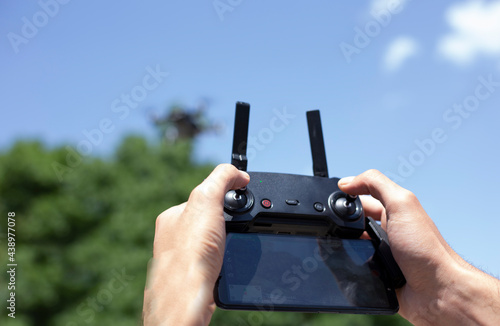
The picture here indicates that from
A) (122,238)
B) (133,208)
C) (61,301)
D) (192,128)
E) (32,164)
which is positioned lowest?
(61,301)

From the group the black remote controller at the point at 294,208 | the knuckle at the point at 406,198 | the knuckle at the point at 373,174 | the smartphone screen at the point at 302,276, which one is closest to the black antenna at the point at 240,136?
the black remote controller at the point at 294,208

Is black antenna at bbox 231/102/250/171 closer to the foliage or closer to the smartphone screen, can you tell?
the smartphone screen

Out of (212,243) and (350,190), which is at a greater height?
(350,190)

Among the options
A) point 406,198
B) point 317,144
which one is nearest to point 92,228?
point 317,144

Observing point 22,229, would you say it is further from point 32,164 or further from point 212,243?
point 212,243

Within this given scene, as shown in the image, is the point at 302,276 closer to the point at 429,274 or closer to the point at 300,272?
the point at 300,272

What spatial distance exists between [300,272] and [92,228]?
20.0m

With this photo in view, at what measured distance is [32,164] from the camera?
69.6 feet

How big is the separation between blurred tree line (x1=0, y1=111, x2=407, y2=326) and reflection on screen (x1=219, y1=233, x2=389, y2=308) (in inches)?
441

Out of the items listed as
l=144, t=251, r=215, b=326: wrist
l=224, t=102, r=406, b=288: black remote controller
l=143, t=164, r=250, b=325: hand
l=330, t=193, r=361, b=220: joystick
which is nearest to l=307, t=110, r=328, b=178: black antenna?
l=224, t=102, r=406, b=288: black remote controller

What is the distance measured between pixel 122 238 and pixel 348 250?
51.5 feet

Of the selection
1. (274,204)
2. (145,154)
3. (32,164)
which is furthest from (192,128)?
(274,204)

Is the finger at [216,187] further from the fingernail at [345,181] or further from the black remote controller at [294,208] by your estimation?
the fingernail at [345,181]

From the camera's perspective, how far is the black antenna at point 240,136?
231cm
